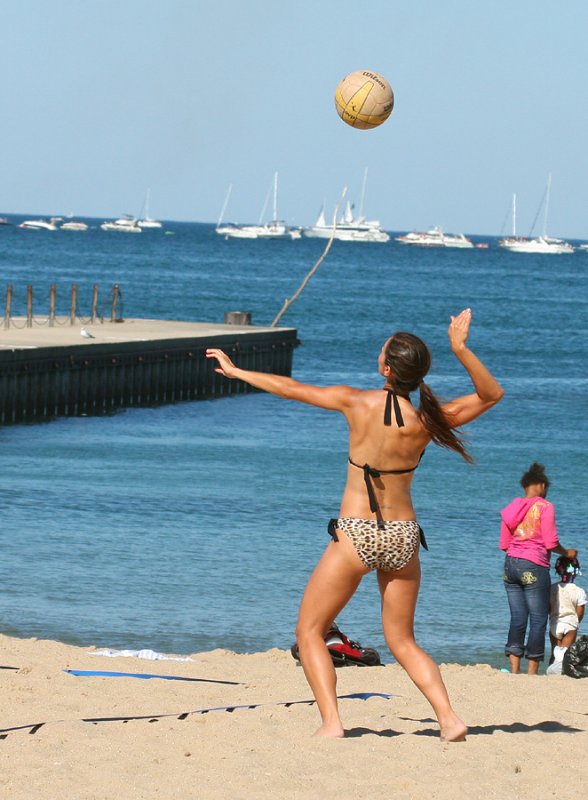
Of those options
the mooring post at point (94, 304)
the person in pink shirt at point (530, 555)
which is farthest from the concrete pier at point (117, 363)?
the person in pink shirt at point (530, 555)

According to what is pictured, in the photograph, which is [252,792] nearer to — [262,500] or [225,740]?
[225,740]

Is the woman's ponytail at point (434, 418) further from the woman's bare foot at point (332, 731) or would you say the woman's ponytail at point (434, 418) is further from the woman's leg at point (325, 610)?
the woman's bare foot at point (332, 731)

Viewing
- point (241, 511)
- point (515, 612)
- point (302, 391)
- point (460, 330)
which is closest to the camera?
point (302, 391)

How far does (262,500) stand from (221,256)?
5562 inches

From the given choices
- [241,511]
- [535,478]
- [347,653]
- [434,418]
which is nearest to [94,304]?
[241,511]

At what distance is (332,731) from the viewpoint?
6.74 m

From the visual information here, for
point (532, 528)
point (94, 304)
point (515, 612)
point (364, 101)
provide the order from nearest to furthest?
point (532, 528) < point (515, 612) < point (364, 101) < point (94, 304)

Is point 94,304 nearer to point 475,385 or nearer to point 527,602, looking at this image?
point 527,602

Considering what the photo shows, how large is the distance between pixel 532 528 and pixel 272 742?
3554 millimetres

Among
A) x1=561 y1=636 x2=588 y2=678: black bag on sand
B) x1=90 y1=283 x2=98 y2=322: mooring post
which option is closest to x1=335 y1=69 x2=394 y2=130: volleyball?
x1=561 y1=636 x2=588 y2=678: black bag on sand

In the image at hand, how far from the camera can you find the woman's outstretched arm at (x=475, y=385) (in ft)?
21.2

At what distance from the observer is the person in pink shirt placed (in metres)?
9.81

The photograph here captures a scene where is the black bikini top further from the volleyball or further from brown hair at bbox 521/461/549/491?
the volleyball

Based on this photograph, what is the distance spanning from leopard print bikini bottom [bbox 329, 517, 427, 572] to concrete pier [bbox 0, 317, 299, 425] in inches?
875
